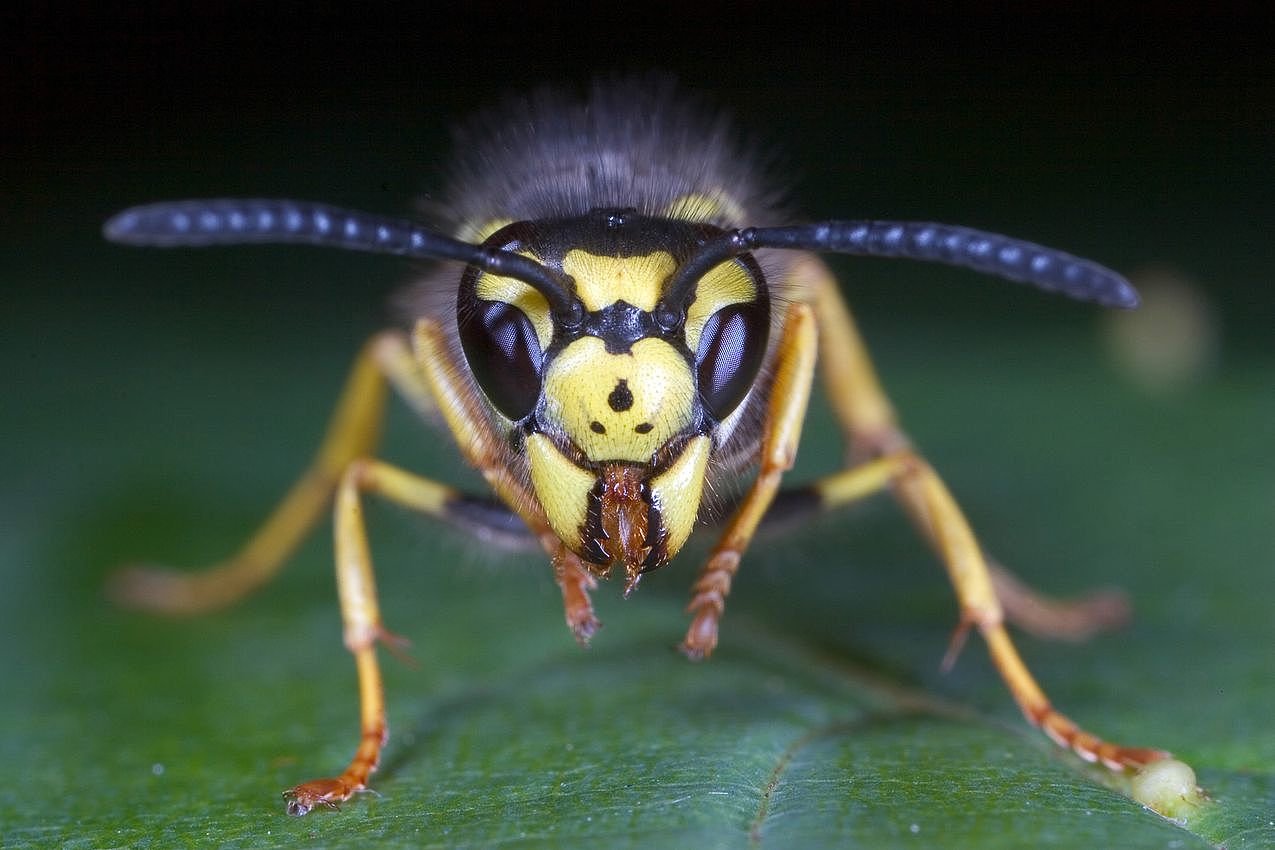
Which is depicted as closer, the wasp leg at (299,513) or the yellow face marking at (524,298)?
the yellow face marking at (524,298)

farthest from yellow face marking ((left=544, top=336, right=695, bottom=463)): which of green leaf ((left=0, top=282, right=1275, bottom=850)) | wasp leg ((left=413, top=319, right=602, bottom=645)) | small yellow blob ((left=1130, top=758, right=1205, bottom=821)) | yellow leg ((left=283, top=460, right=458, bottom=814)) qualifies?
small yellow blob ((left=1130, top=758, right=1205, bottom=821))

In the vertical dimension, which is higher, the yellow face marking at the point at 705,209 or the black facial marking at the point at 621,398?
the yellow face marking at the point at 705,209

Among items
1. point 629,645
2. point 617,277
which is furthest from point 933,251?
point 629,645

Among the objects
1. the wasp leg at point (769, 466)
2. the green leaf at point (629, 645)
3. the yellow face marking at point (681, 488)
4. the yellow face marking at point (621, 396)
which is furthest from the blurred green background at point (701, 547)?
the yellow face marking at point (621, 396)

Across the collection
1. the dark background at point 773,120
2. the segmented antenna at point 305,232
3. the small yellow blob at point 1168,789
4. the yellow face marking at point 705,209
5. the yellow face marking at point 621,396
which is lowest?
the small yellow blob at point 1168,789

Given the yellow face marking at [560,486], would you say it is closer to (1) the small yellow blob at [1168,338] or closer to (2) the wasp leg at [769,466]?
(2) the wasp leg at [769,466]

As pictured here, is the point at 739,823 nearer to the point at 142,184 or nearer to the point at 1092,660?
the point at 1092,660

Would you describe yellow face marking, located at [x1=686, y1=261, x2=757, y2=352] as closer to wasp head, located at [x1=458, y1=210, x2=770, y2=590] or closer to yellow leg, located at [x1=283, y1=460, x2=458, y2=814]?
wasp head, located at [x1=458, y1=210, x2=770, y2=590]

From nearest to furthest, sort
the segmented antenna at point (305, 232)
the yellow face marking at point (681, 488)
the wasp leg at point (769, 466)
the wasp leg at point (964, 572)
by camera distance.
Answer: the segmented antenna at point (305, 232), the yellow face marking at point (681, 488), the wasp leg at point (769, 466), the wasp leg at point (964, 572)
